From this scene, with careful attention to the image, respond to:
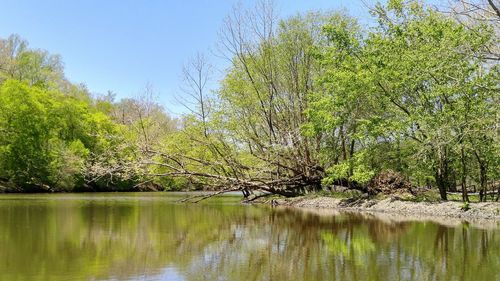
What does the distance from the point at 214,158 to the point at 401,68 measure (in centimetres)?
1243

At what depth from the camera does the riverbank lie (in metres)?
17.9

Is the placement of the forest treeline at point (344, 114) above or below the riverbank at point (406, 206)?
above

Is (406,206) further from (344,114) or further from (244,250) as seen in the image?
(244,250)

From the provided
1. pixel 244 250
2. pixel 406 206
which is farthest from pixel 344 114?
pixel 244 250

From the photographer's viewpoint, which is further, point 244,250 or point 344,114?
point 344,114

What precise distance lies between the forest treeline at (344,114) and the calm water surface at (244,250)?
477 centimetres

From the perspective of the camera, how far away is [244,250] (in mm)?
Answer: 10250

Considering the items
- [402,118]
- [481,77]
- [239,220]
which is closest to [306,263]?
[239,220]

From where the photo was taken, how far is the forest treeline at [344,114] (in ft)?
57.9

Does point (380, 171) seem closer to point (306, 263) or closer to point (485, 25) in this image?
point (485, 25)

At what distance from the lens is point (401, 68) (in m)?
20.8

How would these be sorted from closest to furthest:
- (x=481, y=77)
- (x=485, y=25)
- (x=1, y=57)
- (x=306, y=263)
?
(x=306, y=263) → (x=485, y=25) → (x=481, y=77) → (x=1, y=57)

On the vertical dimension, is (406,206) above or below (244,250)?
above

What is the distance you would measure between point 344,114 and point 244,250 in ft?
48.2
